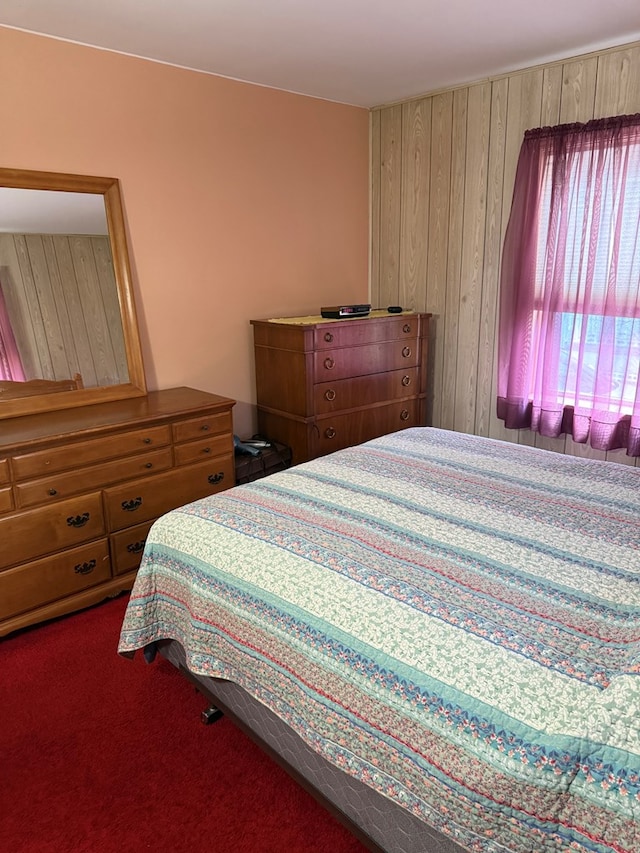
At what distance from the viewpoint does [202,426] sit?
2.86 meters

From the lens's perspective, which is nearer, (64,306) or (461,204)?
(64,306)

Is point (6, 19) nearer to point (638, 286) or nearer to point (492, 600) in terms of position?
point (492, 600)

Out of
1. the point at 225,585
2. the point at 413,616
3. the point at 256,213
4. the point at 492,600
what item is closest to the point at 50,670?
the point at 225,585

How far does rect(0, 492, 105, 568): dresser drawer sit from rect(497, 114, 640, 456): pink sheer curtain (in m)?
2.36

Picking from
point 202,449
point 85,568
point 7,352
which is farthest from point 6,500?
point 202,449

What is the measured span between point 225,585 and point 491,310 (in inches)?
103

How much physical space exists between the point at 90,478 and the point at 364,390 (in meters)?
1.69

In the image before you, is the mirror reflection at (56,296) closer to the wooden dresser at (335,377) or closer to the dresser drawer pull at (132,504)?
the dresser drawer pull at (132,504)

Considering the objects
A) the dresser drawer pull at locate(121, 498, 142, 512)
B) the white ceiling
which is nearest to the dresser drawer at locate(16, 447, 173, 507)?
the dresser drawer pull at locate(121, 498, 142, 512)

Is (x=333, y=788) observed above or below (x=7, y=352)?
below

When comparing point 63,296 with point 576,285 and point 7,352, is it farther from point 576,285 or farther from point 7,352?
point 576,285

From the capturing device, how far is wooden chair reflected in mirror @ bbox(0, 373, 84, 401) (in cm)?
262

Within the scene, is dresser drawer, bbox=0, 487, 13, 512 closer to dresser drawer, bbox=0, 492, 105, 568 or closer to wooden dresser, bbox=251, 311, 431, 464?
dresser drawer, bbox=0, 492, 105, 568

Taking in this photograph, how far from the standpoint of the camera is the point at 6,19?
2389 millimetres
